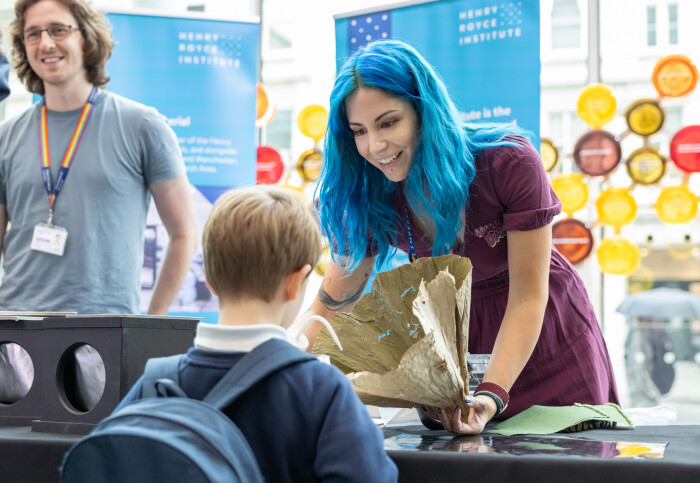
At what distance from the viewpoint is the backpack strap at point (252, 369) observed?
86cm

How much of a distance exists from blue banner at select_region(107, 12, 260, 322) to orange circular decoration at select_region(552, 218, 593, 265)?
1.64m

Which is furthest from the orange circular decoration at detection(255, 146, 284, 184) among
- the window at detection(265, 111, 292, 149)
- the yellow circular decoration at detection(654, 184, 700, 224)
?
the yellow circular decoration at detection(654, 184, 700, 224)

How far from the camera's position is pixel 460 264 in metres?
1.15

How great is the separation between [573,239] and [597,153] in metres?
0.47

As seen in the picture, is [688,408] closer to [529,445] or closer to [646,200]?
[646,200]

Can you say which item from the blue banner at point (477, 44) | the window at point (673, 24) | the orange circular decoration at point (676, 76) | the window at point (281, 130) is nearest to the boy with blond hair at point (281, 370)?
the blue banner at point (477, 44)

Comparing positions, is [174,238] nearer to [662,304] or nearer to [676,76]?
[676,76]

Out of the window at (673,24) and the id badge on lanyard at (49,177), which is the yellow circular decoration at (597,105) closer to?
the window at (673,24)

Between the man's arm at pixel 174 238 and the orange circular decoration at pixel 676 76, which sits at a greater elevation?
the orange circular decoration at pixel 676 76

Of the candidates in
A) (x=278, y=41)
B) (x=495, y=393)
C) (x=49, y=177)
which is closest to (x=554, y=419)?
(x=495, y=393)

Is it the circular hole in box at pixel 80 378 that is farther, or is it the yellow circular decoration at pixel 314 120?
the yellow circular decoration at pixel 314 120

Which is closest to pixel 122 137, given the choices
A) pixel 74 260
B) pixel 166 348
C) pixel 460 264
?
pixel 74 260

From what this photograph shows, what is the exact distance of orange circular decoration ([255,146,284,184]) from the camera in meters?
4.59

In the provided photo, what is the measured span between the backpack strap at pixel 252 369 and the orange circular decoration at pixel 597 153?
3.43 m
